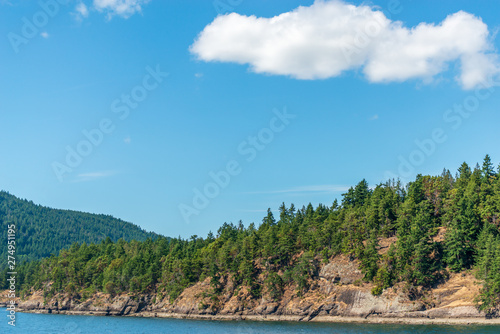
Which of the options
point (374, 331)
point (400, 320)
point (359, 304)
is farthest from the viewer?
point (359, 304)

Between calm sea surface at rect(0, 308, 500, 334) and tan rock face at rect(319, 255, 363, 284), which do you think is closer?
calm sea surface at rect(0, 308, 500, 334)

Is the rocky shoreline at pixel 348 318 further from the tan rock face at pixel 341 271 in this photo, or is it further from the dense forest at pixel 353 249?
the tan rock face at pixel 341 271

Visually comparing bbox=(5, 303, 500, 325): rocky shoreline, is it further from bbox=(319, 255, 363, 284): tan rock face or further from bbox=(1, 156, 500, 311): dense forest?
bbox=(319, 255, 363, 284): tan rock face

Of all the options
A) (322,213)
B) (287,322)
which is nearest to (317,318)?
(287,322)

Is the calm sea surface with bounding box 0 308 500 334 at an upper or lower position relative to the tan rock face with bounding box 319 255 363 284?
lower

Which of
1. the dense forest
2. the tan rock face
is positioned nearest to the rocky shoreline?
the dense forest

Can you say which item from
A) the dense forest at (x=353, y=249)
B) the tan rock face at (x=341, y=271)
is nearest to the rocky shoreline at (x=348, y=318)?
the dense forest at (x=353, y=249)

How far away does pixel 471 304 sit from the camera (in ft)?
347

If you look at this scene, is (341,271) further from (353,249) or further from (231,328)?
(231,328)

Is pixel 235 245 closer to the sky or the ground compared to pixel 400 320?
closer to the sky

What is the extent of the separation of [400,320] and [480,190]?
4865 cm

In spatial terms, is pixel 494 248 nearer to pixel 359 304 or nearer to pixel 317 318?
pixel 359 304

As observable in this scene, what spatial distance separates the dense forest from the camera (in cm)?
12012

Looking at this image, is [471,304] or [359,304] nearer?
[471,304]
